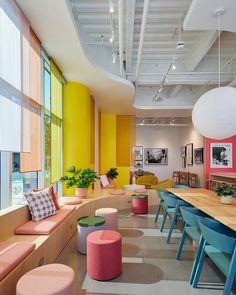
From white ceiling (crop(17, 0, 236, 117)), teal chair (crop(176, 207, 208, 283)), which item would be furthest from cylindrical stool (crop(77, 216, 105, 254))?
white ceiling (crop(17, 0, 236, 117))

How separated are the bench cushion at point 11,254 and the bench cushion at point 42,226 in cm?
48

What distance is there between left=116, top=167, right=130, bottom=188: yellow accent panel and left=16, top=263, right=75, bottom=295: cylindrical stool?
7602 millimetres

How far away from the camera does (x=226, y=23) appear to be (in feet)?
10.1

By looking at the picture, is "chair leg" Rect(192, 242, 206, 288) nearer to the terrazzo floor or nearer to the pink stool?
the terrazzo floor

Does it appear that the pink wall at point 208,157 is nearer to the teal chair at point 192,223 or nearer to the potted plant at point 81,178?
the potted plant at point 81,178

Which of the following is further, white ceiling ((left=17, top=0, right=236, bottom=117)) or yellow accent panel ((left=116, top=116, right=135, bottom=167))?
yellow accent panel ((left=116, top=116, right=135, bottom=167))

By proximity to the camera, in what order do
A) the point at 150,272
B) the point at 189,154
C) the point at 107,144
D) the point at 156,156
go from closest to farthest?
the point at 150,272
the point at 107,144
the point at 189,154
the point at 156,156

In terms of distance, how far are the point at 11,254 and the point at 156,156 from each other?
10661mm

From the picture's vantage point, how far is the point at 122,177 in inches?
383

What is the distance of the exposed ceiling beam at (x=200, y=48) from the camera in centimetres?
442

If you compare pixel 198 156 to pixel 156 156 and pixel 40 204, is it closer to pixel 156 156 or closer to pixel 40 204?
pixel 156 156

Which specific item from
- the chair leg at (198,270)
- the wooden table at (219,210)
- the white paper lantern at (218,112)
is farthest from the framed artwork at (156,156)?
the chair leg at (198,270)

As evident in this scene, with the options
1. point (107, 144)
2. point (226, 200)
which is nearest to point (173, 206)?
point (226, 200)

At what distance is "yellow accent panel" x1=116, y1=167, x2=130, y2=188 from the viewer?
31.8ft
